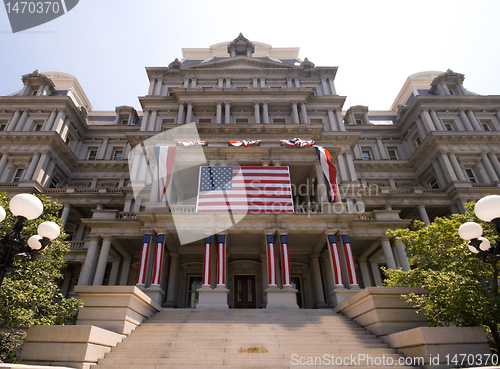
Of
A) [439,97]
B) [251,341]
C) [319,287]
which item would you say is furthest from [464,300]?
[439,97]

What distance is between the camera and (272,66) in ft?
131

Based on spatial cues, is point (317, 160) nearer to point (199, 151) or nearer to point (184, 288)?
point (199, 151)

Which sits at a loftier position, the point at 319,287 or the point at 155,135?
the point at 155,135

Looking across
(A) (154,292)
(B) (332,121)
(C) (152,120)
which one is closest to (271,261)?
(A) (154,292)

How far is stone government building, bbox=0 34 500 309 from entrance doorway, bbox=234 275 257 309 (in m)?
0.11

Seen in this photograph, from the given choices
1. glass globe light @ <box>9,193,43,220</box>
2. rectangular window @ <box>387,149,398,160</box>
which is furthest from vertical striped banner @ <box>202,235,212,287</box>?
rectangular window @ <box>387,149,398,160</box>

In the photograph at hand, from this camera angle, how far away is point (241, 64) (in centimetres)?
4056

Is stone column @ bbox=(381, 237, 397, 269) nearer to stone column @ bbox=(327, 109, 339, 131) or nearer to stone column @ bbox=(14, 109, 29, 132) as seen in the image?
stone column @ bbox=(327, 109, 339, 131)

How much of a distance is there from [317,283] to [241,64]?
2978 cm

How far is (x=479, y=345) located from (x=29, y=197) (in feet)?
42.4

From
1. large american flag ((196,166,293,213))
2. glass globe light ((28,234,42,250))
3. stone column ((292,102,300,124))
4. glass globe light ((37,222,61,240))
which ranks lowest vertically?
glass globe light ((28,234,42,250))

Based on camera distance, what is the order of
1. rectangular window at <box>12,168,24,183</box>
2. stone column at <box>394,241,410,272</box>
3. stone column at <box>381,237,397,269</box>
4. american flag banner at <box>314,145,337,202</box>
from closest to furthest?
stone column at <box>381,237,397,269</box>, stone column at <box>394,241,410,272</box>, american flag banner at <box>314,145,337,202</box>, rectangular window at <box>12,168,24,183</box>

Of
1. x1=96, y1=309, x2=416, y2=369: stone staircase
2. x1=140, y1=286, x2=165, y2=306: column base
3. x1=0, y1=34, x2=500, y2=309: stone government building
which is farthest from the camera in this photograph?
x1=0, y1=34, x2=500, y2=309: stone government building

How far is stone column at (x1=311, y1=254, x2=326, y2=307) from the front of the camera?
2219 centimetres
